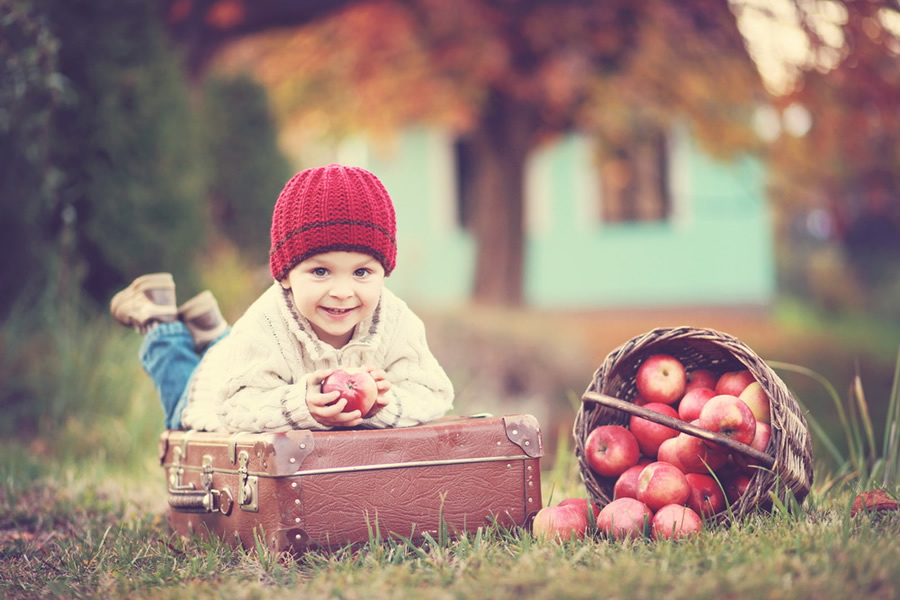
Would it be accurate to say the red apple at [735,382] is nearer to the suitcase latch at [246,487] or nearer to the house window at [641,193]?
the suitcase latch at [246,487]

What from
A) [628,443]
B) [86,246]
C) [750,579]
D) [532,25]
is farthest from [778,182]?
[750,579]

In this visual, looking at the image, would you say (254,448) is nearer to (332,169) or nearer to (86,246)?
(332,169)

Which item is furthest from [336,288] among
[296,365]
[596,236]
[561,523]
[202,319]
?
[596,236]

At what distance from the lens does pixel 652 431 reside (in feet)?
10.7

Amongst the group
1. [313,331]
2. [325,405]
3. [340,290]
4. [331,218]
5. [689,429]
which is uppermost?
[331,218]

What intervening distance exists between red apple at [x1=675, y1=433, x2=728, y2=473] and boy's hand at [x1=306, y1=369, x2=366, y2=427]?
0.99m

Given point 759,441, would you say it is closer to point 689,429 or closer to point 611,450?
point 689,429

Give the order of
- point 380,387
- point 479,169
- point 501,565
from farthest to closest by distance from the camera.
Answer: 1. point 479,169
2. point 380,387
3. point 501,565

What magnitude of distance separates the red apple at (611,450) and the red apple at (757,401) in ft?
1.25

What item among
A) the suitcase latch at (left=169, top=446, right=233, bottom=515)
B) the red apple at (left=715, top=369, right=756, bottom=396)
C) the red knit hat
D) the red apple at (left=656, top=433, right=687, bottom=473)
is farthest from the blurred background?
the red apple at (left=715, top=369, right=756, bottom=396)

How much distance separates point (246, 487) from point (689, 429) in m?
1.30

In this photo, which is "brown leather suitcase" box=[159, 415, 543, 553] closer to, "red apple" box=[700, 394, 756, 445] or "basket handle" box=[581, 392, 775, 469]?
"basket handle" box=[581, 392, 775, 469]

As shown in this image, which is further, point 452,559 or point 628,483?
point 628,483

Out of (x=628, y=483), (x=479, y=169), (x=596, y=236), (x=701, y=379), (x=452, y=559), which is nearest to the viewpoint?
(x=452, y=559)
